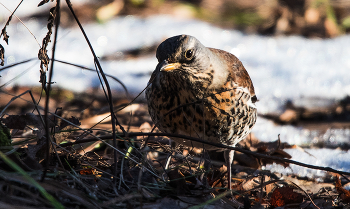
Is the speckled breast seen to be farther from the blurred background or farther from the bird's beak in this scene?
the blurred background

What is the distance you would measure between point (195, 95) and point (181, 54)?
381mm

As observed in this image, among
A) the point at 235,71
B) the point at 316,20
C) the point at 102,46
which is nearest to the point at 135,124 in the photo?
the point at 235,71

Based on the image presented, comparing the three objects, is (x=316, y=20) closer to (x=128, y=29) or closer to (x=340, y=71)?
(x=340, y=71)

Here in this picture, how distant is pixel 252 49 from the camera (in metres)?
7.58

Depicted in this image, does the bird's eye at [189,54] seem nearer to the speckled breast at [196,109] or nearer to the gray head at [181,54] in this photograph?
the gray head at [181,54]

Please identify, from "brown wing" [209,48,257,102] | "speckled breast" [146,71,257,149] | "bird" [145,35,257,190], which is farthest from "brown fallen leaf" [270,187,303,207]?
"brown wing" [209,48,257,102]

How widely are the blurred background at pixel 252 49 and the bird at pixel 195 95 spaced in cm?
131

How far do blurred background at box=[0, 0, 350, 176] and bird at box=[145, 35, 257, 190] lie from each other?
1307 millimetres

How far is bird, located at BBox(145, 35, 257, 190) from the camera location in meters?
2.82

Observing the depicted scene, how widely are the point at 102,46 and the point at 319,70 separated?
171 inches

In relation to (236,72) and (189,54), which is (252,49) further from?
(189,54)

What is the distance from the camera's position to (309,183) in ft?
12.1

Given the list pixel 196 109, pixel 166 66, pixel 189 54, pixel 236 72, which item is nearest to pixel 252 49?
pixel 236 72

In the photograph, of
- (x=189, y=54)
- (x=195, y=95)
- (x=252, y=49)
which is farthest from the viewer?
(x=252, y=49)
